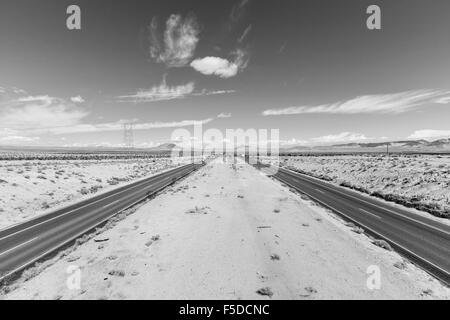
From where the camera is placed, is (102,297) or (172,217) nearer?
(102,297)

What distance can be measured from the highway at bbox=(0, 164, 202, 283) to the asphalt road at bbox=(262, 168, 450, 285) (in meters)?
19.6

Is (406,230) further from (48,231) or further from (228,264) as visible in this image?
(48,231)

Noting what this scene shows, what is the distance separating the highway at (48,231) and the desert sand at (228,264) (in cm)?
168

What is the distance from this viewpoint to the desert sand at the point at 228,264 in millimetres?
8750

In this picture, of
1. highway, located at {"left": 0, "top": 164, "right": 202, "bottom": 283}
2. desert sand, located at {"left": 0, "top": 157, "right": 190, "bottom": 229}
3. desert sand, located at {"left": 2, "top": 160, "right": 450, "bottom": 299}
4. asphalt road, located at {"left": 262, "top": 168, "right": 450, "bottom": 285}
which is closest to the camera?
desert sand, located at {"left": 2, "top": 160, "right": 450, "bottom": 299}

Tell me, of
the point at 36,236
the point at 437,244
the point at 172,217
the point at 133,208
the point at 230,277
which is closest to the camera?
the point at 230,277

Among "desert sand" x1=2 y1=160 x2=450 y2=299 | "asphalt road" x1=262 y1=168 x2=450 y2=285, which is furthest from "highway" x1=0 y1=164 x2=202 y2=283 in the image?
"asphalt road" x1=262 y1=168 x2=450 y2=285

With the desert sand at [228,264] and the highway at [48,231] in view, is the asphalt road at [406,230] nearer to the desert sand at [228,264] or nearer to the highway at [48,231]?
the desert sand at [228,264]

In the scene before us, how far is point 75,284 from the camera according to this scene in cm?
935

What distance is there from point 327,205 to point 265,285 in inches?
673

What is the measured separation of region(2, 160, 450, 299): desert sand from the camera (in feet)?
28.7

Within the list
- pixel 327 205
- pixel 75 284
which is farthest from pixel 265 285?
pixel 327 205

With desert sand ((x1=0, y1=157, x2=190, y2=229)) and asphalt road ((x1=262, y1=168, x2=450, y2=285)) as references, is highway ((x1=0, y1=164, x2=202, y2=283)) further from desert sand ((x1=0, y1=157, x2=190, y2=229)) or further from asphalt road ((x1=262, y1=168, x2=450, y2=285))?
asphalt road ((x1=262, y1=168, x2=450, y2=285))
